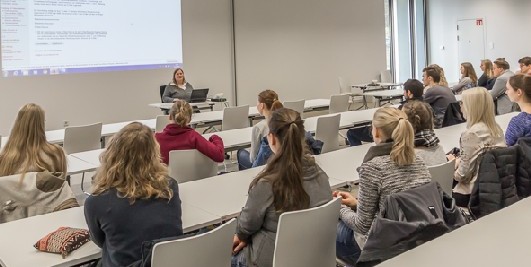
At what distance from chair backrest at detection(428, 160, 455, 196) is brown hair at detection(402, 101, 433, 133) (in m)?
0.28

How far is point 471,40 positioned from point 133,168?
12565 mm

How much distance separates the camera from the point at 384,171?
2.39 m

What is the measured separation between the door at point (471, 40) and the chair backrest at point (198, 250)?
12.5 m

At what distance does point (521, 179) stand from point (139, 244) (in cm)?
203

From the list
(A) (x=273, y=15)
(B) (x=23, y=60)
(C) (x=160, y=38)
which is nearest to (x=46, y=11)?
(B) (x=23, y=60)

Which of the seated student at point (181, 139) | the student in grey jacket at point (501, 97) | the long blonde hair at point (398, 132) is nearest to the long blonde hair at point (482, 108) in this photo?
the long blonde hair at point (398, 132)

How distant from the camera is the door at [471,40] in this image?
12922mm

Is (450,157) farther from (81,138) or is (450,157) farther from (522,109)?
(81,138)

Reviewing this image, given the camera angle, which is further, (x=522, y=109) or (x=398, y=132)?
(x=522, y=109)

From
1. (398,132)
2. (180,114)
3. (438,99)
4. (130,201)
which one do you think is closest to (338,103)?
(438,99)

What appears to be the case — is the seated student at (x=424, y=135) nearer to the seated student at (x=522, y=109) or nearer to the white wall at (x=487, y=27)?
the seated student at (x=522, y=109)

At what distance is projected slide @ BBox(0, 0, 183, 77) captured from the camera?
686 cm

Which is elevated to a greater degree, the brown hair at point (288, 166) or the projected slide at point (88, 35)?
the projected slide at point (88, 35)

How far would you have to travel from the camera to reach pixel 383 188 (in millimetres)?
2369
